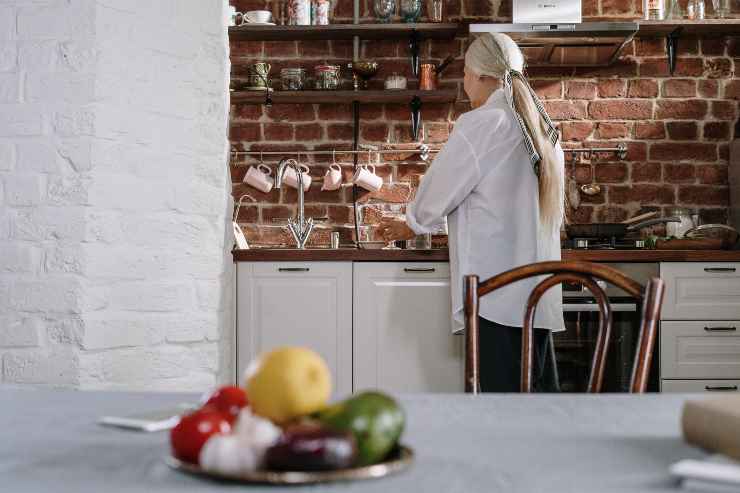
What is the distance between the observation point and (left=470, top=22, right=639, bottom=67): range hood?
12.5 ft

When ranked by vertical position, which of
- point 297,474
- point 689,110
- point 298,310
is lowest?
point 298,310

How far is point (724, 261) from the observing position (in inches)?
140

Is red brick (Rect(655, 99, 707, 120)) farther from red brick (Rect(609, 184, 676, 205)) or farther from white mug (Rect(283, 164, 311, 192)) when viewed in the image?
white mug (Rect(283, 164, 311, 192))

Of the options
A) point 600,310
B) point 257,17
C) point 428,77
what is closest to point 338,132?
point 428,77

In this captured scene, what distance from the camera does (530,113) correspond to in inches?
105

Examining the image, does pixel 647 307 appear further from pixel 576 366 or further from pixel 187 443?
pixel 576 366

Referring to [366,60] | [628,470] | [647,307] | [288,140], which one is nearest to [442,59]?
[366,60]

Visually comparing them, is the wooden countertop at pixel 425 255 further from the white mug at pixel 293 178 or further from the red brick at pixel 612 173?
the red brick at pixel 612 173

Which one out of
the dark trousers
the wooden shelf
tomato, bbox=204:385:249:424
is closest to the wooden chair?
tomato, bbox=204:385:249:424

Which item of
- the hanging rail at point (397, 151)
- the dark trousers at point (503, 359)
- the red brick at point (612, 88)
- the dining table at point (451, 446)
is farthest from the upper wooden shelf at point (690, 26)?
the dining table at point (451, 446)

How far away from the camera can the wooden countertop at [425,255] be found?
11.6ft

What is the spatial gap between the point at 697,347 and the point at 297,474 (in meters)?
3.09

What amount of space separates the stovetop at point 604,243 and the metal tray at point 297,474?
9.79 ft

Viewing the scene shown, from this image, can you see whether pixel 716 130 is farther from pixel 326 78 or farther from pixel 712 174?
pixel 326 78
